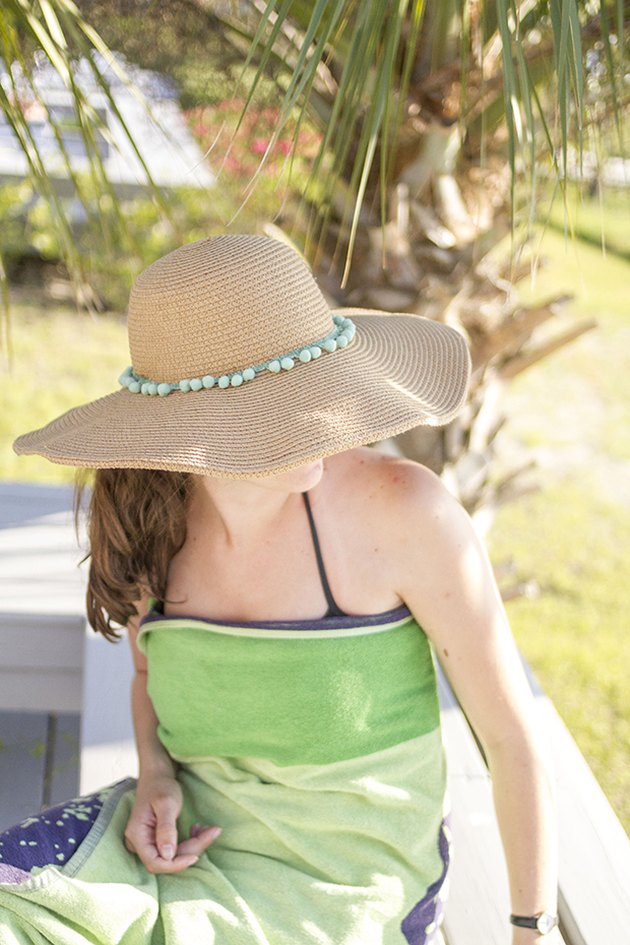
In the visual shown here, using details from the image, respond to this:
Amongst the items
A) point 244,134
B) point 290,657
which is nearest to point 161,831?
point 290,657

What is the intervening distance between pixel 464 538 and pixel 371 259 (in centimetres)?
115

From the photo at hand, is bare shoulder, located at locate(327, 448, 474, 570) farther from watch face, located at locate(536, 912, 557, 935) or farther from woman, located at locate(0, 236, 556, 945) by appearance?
watch face, located at locate(536, 912, 557, 935)

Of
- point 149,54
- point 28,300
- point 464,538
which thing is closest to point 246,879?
point 464,538

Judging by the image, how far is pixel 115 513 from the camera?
162 centimetres

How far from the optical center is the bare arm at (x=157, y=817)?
1.42 meters

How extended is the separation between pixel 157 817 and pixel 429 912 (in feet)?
1.30

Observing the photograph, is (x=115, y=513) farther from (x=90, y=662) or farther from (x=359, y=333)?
(x=90, y=662)

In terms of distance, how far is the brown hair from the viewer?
1.60 m

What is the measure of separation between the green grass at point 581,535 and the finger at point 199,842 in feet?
5.49

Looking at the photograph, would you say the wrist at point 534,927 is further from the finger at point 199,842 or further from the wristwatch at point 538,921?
the finger at point 199,842

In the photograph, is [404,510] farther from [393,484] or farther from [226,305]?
[226,305]

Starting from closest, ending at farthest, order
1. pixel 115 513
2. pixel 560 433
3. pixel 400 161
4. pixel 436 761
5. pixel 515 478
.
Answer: pixel 436 761, pixel 115 513, pixel 400 161, pixel 515 478, pixel 560 433

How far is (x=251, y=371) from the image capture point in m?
1.32

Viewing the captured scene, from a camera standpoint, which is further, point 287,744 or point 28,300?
point 28,300
